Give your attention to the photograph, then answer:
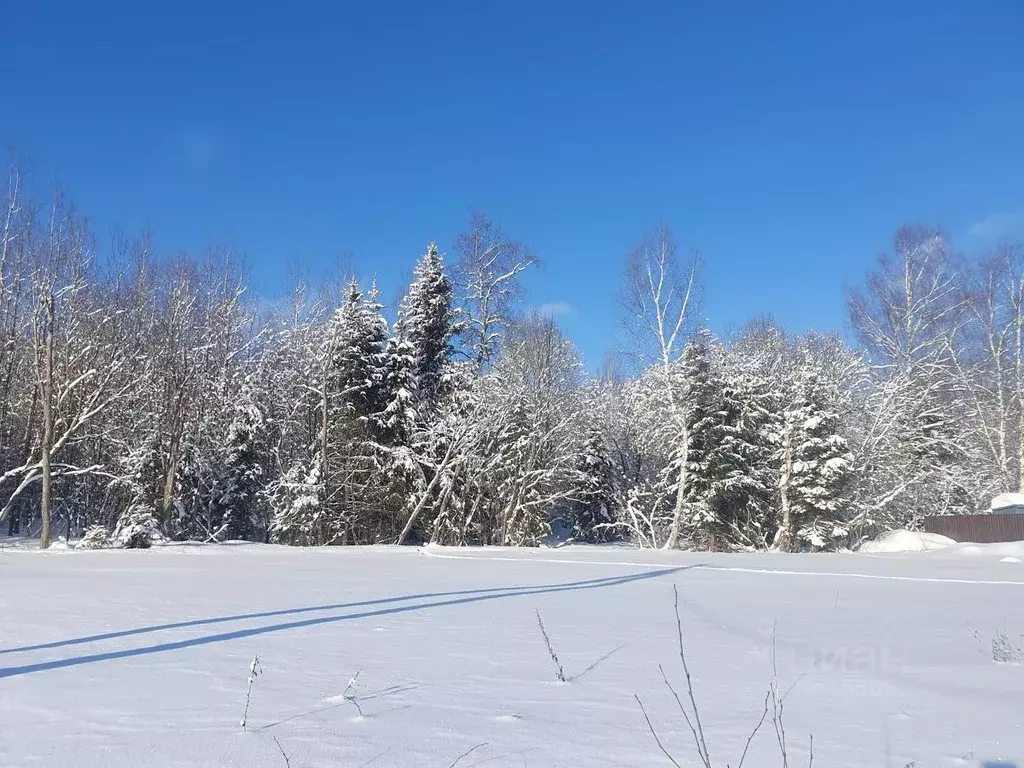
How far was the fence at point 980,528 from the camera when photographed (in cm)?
2338

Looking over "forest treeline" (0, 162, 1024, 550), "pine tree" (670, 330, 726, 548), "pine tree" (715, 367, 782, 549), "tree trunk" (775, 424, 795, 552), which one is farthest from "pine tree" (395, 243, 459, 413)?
"tree trunk" (775, 424, 795, 552)

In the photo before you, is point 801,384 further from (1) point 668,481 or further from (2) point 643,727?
(2) point 643,727

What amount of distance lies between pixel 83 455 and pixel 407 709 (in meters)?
28.0

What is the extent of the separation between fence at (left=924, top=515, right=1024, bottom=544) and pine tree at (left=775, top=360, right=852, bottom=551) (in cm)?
328

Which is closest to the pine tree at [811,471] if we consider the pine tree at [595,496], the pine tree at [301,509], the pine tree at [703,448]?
the pine tree at [703,448]

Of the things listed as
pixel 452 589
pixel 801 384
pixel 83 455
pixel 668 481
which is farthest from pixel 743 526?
pixel 83 455

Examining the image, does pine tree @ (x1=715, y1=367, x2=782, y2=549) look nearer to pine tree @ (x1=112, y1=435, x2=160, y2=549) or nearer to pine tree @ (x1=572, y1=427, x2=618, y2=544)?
pine tree @ (x1=572, y1=427, x2=618, y2=544)

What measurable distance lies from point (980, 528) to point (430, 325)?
20.4 m

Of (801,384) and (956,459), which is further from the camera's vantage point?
(956,459)

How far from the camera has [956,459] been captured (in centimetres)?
3181

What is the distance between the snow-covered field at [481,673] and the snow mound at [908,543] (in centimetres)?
1246

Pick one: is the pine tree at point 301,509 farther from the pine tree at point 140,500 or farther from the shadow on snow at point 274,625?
the shadow on snow at point 274,625

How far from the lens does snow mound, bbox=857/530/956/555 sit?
22.6 m

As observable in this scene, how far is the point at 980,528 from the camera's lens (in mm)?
24016
